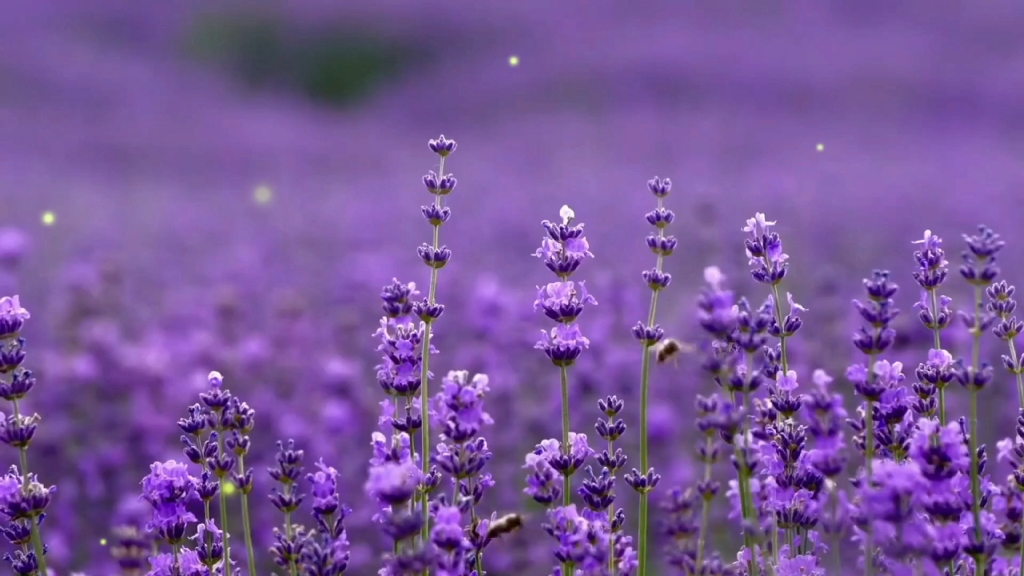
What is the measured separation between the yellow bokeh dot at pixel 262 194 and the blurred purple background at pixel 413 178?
0.24ft

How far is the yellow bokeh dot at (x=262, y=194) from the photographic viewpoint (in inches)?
397

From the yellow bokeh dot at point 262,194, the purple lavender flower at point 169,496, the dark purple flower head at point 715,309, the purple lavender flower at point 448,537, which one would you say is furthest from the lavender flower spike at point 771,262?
the yellow bokeh dot at point 262,194

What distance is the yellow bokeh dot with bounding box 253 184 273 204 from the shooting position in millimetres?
10094

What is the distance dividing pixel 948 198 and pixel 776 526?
7.22 meters

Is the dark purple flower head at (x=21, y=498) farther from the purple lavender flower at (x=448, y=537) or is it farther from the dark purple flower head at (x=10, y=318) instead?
the purple lavender flower at (x=448, y=537)

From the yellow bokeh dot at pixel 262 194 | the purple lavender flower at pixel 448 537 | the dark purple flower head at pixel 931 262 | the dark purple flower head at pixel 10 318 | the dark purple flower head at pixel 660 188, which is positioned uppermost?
the yellow bokeh dot at pixel 262 194

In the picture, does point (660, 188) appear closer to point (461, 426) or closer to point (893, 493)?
point (461, 426)

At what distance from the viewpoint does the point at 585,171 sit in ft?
36.3

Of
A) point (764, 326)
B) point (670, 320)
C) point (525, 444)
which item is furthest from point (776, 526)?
point (670, 320)

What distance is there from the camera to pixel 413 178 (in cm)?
1130

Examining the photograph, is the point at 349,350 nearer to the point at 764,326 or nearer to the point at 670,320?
the point at 670,320

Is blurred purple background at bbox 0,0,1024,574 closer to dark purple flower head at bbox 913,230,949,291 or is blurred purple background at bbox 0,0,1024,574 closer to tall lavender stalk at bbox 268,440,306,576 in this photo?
tall lavender stalk at bbox 268,440,306,576

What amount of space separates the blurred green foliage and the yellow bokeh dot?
6.94 m

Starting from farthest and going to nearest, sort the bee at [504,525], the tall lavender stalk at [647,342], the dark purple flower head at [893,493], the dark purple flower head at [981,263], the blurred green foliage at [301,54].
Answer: the blurred green foliage at [301,54] → the bee at [504,525] → the tall lavender stalk at [647,342] → the dark purple flower head at [981,263] → the dark purple flower head at [893,493]
